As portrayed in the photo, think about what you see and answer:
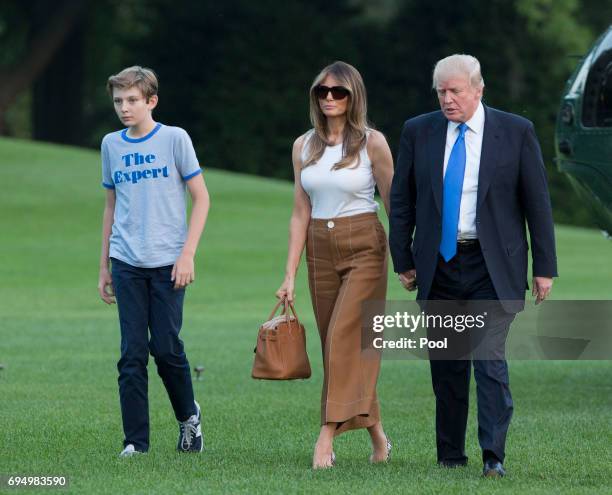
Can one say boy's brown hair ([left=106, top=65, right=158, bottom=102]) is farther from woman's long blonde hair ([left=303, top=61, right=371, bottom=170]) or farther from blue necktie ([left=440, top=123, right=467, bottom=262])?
blue necktie ([left=440, top=123, right=467, bottom=262])

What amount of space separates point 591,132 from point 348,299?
3.63m

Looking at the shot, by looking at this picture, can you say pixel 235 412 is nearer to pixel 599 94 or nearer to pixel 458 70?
pixel 599 94

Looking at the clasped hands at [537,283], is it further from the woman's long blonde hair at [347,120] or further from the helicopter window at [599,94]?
the helicopter window at [599,94]

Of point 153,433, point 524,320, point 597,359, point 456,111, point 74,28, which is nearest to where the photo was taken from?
point 456,111

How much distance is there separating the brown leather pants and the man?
1.18ft

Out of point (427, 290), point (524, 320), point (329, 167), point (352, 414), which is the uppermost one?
point (329, 167)

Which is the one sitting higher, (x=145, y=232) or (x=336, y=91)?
(x=336, y=91)

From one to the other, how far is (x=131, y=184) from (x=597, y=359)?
7.45 metres

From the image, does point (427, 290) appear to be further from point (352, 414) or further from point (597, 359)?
point (597, 359)

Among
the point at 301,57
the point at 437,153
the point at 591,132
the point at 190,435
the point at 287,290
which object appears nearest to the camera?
the point at 437,153

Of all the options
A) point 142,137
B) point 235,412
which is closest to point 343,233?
point 142,137

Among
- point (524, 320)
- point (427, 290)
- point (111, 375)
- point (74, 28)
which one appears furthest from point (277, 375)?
point (74, 28)

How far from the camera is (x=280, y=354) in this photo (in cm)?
725

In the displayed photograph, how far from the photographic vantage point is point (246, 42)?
158ft
